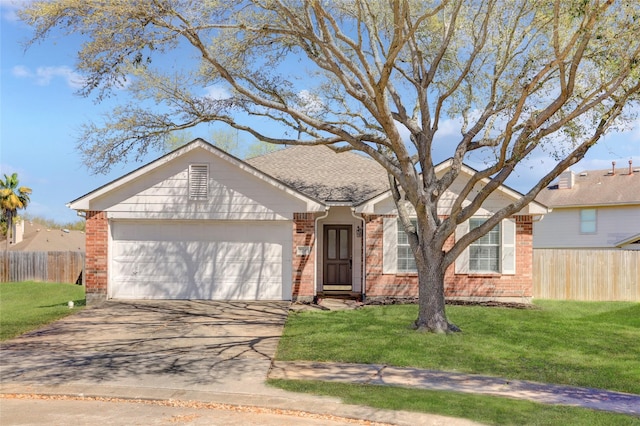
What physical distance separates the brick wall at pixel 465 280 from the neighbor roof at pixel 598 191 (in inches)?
540

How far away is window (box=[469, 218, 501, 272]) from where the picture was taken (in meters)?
19.3

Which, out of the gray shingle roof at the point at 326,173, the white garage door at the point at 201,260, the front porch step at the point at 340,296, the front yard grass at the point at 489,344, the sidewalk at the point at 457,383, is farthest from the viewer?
the gray shingle roof at the point at 326,173

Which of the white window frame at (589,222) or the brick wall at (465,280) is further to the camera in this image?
the white window frame at (589,222)

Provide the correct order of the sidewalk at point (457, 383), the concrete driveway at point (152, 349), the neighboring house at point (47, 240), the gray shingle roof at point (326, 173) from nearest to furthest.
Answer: the sidewalk at point (457, 383)
the concrete driveway at point (152, 349)
the gray shingle roof at point (326, 173)
the neighboring house at point (47, 240)

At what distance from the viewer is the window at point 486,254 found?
19.3 meters

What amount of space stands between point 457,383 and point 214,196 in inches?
427

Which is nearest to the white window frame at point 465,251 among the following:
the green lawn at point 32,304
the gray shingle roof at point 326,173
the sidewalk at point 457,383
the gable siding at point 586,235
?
the gray shingle roof at point 326,173

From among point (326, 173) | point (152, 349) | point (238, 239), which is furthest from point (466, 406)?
point (326, 173)

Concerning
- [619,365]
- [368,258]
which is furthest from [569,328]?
[368,258]

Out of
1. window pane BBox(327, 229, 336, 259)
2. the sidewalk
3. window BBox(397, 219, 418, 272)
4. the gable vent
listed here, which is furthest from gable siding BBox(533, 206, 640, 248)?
the sidewalk

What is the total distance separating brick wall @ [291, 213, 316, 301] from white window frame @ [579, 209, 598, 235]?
766 inches

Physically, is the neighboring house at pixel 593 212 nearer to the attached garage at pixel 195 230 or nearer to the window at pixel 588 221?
the window at pixel 588 221

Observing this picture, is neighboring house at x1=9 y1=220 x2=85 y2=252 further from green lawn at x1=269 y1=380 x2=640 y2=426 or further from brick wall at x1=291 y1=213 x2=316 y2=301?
green lawn at x1=269 y1=380 x2=640 y2=426

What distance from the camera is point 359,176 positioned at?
21.3 metres
